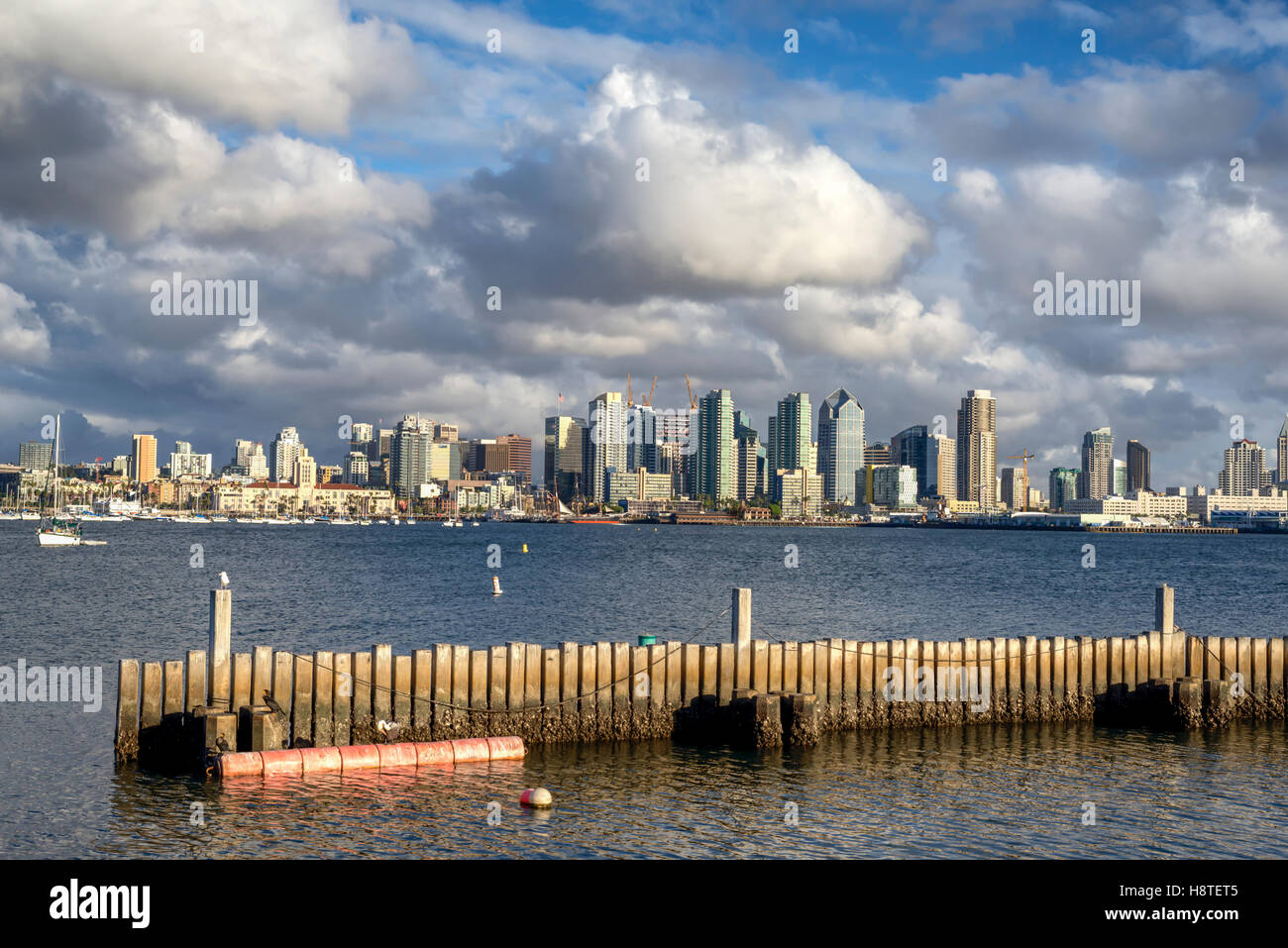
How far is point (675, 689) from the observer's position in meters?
23.8

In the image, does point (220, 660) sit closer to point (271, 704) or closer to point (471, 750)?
point (271, 704)

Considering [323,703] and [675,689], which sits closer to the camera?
[323,703]

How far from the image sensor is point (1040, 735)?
25453 millimetres

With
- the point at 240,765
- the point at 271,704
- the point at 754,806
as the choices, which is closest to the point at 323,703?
the point at 271,704

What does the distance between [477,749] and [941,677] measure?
10.7m

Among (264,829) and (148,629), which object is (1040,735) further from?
(148,629)

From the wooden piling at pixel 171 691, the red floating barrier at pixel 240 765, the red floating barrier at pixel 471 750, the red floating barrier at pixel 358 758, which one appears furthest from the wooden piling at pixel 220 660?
the red floating barrier at pixel 471 750

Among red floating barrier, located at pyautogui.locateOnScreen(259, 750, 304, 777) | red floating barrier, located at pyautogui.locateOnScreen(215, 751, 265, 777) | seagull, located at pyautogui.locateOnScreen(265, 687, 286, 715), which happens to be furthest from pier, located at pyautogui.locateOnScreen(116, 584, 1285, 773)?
red floating barrier, located at pyautogui.locateOnScreen(259, 750, 304, 777)

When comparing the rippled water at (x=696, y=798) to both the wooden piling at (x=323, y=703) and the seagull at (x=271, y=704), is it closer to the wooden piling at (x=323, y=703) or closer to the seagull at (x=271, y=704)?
the wooden piling at (x=323, y=703)

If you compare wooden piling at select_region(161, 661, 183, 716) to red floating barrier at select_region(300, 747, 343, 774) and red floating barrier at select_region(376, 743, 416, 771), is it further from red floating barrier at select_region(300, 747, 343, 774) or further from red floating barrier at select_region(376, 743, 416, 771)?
red floating barrier at select_region(376, 743, 416, 771)

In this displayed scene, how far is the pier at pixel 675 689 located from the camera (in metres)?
20.9

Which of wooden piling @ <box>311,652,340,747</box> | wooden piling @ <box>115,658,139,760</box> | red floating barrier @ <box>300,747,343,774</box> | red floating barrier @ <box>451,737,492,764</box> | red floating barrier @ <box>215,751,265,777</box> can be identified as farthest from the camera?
red floating barrier @ <box>451,737,492,764</box>

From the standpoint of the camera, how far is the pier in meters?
20.9

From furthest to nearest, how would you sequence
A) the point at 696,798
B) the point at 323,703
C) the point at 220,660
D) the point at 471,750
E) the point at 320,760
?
the point at 471,750 → the point at 323,703 → the point at 220,660 → the point at 320,760 → the point at 696,798
